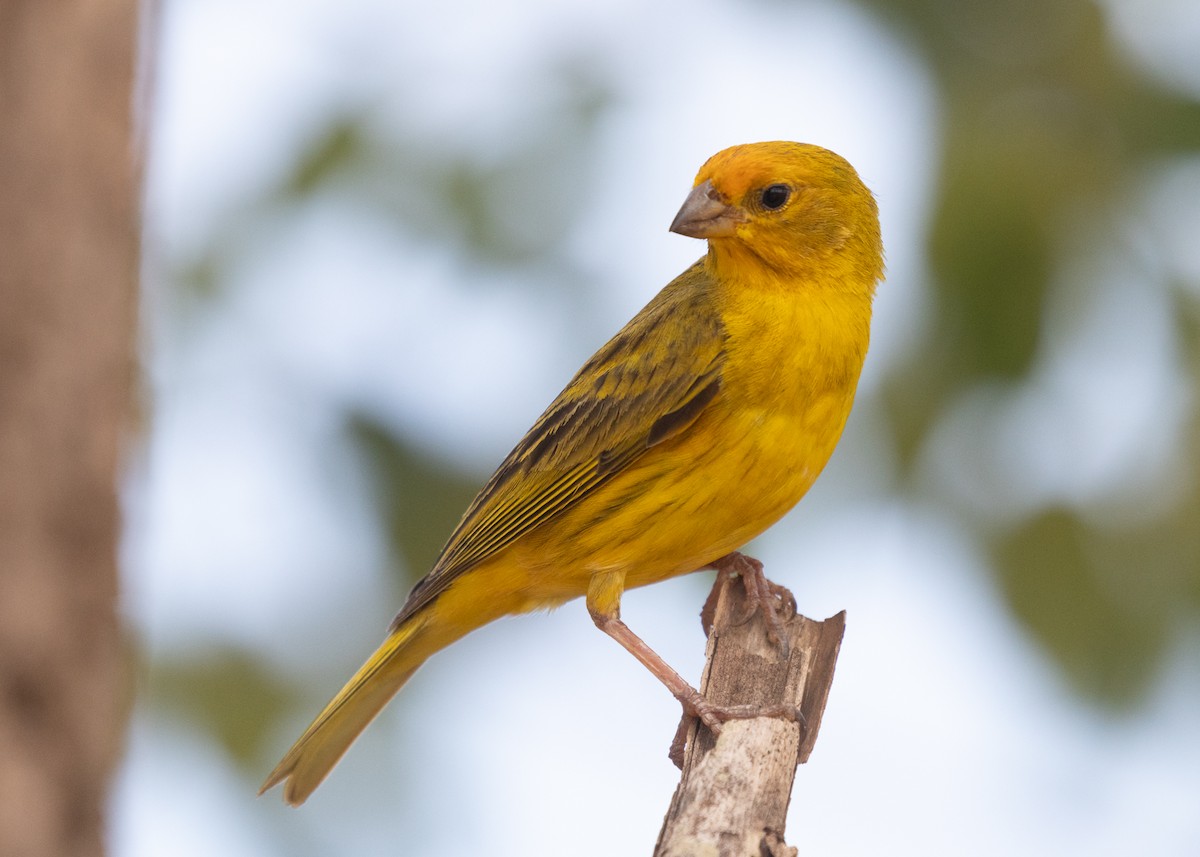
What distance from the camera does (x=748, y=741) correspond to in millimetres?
4062

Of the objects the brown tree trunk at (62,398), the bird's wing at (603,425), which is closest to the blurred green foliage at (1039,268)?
the bird's wing at (603,425)

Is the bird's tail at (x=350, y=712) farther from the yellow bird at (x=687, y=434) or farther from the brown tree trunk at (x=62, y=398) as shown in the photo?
the brown tree trunk at (x=62, y=398)

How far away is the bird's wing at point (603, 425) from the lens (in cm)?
504

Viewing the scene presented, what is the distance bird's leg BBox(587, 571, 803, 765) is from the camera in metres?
4.33

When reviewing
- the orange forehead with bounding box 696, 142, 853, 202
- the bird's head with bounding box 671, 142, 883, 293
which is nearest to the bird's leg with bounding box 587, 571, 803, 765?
the bird's head with bounding box 671, 142, 883, 293

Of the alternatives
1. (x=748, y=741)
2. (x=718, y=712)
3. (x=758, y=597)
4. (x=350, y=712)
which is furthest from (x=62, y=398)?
(x=350, y=712)

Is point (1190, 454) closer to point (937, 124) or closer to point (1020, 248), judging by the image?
point (1020, 248)

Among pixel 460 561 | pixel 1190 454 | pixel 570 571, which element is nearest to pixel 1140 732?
pixel 1190 454

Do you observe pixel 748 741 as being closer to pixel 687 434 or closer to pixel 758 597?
pixel 758 597

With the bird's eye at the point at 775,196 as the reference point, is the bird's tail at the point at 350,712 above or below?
below

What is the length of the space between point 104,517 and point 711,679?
2.10 meters

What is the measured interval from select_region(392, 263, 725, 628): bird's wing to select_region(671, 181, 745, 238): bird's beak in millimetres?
258

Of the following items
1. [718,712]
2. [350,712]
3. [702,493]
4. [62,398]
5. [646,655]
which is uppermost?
[702,493]

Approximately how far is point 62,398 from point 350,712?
2.74 m
